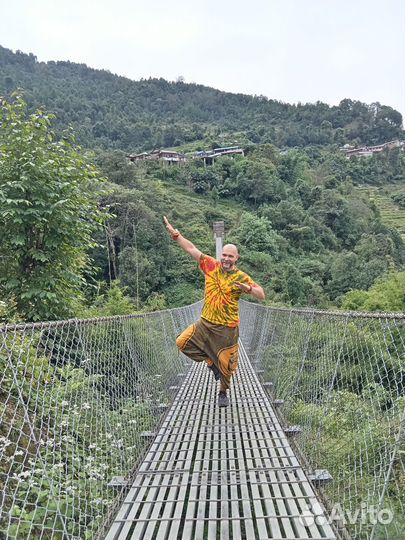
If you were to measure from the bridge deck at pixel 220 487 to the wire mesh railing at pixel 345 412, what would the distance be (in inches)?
4.3

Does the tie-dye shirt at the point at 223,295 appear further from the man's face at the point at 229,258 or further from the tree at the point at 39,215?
the tree at the point at 39,215

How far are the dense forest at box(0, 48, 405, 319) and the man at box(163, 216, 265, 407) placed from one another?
1.46 meters

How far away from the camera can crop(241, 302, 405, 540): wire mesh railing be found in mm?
1588

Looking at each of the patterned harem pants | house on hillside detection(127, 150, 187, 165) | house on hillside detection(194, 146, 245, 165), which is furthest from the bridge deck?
house on hillside detection(194, 146, 245, 165)

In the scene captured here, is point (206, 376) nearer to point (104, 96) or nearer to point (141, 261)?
point (141, 261)

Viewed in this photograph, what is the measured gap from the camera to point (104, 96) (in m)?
65.5

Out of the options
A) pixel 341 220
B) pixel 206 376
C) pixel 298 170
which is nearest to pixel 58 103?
pixel 298 170

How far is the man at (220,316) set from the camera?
2.61 meters

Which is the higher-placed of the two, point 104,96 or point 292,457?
point 104,96

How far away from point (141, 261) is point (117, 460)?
1778 centimetres

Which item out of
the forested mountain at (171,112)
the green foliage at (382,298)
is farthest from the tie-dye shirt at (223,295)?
the forested mountain at (171,112)

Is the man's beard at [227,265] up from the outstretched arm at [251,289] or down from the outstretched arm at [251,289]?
up

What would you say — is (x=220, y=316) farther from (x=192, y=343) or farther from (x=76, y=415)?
(x=76, y=415)

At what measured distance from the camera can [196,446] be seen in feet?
7.39
